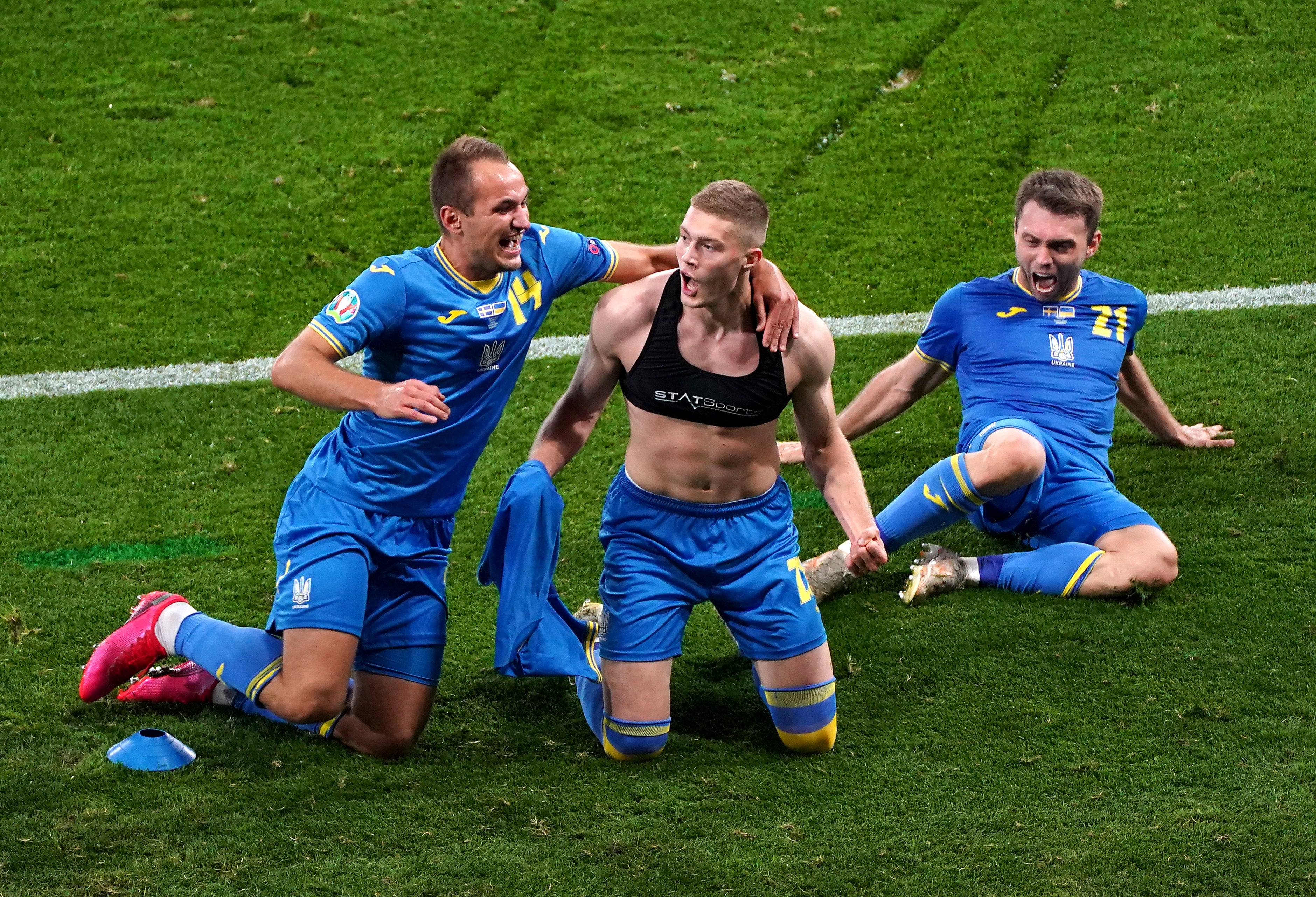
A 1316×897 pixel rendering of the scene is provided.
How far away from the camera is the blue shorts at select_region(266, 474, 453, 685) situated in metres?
4.00

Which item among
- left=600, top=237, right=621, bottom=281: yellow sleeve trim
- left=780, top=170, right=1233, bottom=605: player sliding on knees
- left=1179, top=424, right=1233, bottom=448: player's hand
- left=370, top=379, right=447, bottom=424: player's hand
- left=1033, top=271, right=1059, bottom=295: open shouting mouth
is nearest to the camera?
left=370, top=379, right=447, bottom=424: player's hand

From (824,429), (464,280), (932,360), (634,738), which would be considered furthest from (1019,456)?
(464,280)

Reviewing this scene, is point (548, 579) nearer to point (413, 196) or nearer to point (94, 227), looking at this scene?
point (413, 196)

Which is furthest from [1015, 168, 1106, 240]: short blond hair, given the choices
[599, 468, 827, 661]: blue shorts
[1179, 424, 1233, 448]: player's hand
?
[599, 468, 827, 661]: blue shorts

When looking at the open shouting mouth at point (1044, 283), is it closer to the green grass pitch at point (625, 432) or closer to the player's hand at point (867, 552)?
the green grass pitch at point (625, 432)

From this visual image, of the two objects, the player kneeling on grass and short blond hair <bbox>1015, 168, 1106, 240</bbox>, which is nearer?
the player kneeling on grass

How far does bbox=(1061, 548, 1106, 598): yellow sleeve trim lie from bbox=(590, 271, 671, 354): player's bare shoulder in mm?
1708

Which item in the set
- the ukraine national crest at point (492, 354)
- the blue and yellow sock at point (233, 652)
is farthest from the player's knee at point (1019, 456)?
the blue and yellow sock at point (233, 652)

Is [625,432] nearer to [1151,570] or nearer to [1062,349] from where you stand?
[1062,349]

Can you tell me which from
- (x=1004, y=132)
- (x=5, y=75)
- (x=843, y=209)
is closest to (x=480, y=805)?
(x=843, y=209)

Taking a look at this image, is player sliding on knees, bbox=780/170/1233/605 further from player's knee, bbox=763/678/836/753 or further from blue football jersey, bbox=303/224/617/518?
blue football jersey, bbox=303/224/617/518

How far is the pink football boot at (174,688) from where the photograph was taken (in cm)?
432

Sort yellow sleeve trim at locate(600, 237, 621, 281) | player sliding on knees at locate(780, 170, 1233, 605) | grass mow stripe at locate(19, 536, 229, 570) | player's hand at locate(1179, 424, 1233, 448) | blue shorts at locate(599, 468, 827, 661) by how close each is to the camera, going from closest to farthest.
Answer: blue shorts at locate(599, 468, 827, 661) → yellow sleeve trim at locate(600, 237, 621, 281) → player sliding on knees at locate(780, 170, 1233, 605) → grass mow stripe at locate(19, 536, 229, 570) → player's hand at locate(1179, 424, 1233, 448)

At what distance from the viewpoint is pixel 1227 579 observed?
4.75 meters
